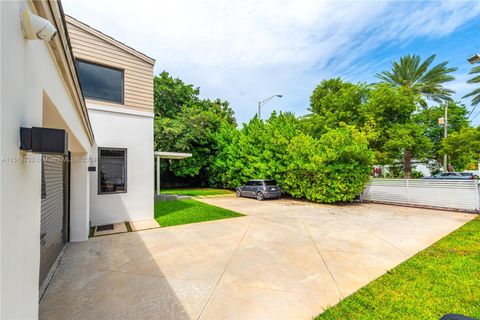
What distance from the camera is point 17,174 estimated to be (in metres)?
1.36

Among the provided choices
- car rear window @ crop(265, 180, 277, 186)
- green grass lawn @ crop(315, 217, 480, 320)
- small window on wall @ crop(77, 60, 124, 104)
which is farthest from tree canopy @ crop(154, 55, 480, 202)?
small window on wall @ crop(77, 60, 124, 104)

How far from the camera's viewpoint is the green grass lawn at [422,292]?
293 centimetres

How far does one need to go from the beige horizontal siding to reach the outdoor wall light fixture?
6745 millimetres

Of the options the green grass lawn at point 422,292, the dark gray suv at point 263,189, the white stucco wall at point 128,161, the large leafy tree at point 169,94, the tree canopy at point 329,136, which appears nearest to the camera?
the green grass lawn at point 422,292

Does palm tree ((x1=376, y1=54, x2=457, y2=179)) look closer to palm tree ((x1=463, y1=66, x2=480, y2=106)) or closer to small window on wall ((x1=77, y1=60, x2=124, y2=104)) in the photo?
palm tree ((x1=463, y1=66, x2=480, y2=106))

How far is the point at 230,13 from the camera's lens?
6.92 meters

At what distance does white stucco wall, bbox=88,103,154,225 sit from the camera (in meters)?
7.27

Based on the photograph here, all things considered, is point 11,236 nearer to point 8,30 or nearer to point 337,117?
point 8,30

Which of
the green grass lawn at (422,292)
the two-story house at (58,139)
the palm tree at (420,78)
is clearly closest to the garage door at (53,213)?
the two-story house at (58,139)

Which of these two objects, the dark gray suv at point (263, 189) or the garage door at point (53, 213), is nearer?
the garage door at point (53, 213)

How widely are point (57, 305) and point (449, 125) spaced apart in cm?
3252

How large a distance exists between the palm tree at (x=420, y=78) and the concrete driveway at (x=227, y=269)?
15814 millimetres

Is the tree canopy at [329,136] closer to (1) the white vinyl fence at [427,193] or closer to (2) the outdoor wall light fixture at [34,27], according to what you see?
(1) the white vinyl fence at [427,193]

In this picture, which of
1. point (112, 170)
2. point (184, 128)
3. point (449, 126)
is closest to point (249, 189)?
point (184, 128)
